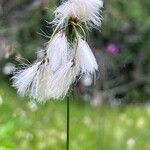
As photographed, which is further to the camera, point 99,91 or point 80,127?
point 99,91

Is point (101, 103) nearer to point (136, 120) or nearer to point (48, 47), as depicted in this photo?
point (136, 120)

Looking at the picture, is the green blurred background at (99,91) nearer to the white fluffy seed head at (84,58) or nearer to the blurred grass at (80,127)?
the blurred grass at (80,127)

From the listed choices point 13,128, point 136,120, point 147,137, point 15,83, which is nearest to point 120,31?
point 136,120

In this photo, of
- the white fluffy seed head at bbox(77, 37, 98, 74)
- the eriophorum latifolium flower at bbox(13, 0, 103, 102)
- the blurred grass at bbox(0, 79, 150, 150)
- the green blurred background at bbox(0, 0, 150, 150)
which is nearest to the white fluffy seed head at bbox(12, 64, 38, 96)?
the eriophorum latifolium flower at bbox(13, 0, 103, 102)

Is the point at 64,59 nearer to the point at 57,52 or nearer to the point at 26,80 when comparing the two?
the point at 57,52

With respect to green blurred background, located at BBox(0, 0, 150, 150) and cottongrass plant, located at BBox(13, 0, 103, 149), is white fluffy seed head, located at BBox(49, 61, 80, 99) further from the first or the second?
green blurred background, located at BBox(0, 0, 150, 150)

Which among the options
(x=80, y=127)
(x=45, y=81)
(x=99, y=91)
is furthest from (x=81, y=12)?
(x=99, y=91)
